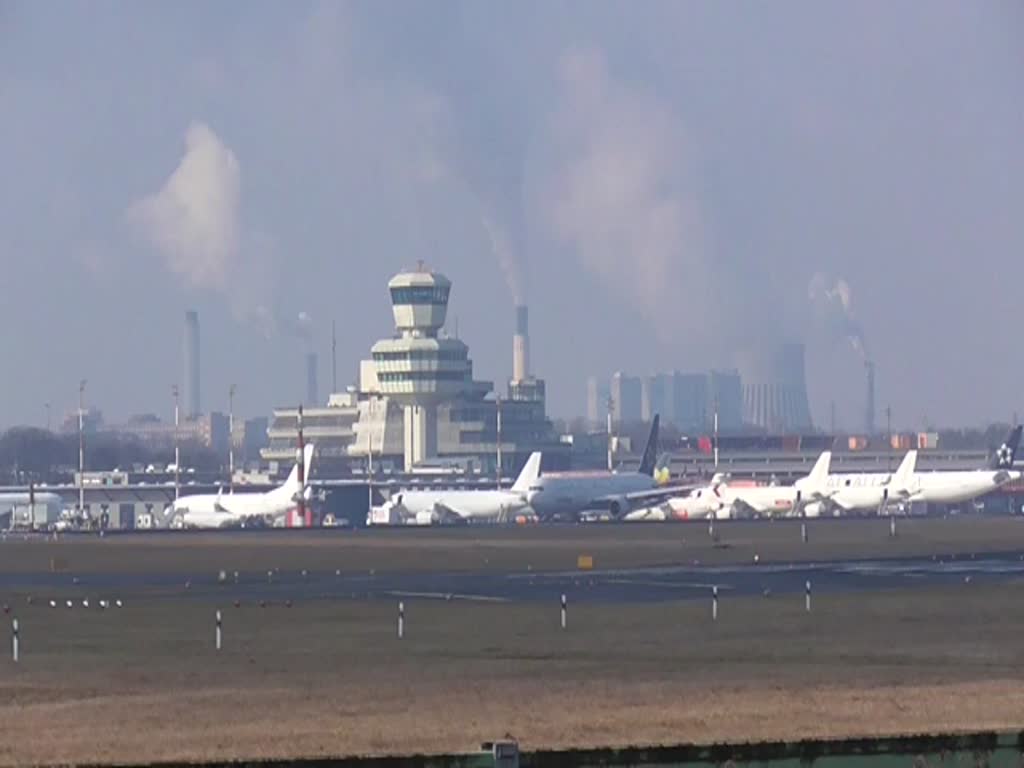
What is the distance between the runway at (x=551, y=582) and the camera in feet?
241

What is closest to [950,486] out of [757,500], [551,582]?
[757,500]

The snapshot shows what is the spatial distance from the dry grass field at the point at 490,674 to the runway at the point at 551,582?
3202mm

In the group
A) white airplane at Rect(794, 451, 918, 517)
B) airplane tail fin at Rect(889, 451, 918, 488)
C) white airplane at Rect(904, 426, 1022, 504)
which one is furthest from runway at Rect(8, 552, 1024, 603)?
white airplane at Rect(904, 426, 1022, 504)

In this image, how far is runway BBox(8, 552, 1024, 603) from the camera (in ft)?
241

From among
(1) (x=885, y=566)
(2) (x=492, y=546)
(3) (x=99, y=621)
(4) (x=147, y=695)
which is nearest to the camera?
(4) (x=147, y=695)

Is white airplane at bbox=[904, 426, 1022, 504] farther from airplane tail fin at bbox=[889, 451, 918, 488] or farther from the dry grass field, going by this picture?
the dry grass field

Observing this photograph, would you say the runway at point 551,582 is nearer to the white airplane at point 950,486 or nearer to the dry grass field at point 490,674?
the dry grass field at point 490,674

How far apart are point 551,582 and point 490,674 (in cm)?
3853

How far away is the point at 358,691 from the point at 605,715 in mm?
6985

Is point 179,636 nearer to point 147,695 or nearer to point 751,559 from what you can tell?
point 147,695

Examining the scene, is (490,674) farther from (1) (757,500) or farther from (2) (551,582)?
(1) (757,500)

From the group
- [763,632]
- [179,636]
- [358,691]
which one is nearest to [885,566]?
[763,632]

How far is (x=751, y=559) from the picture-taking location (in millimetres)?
103812

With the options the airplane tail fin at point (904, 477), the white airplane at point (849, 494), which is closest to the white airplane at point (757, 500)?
the white airplane at point (849, 494)
